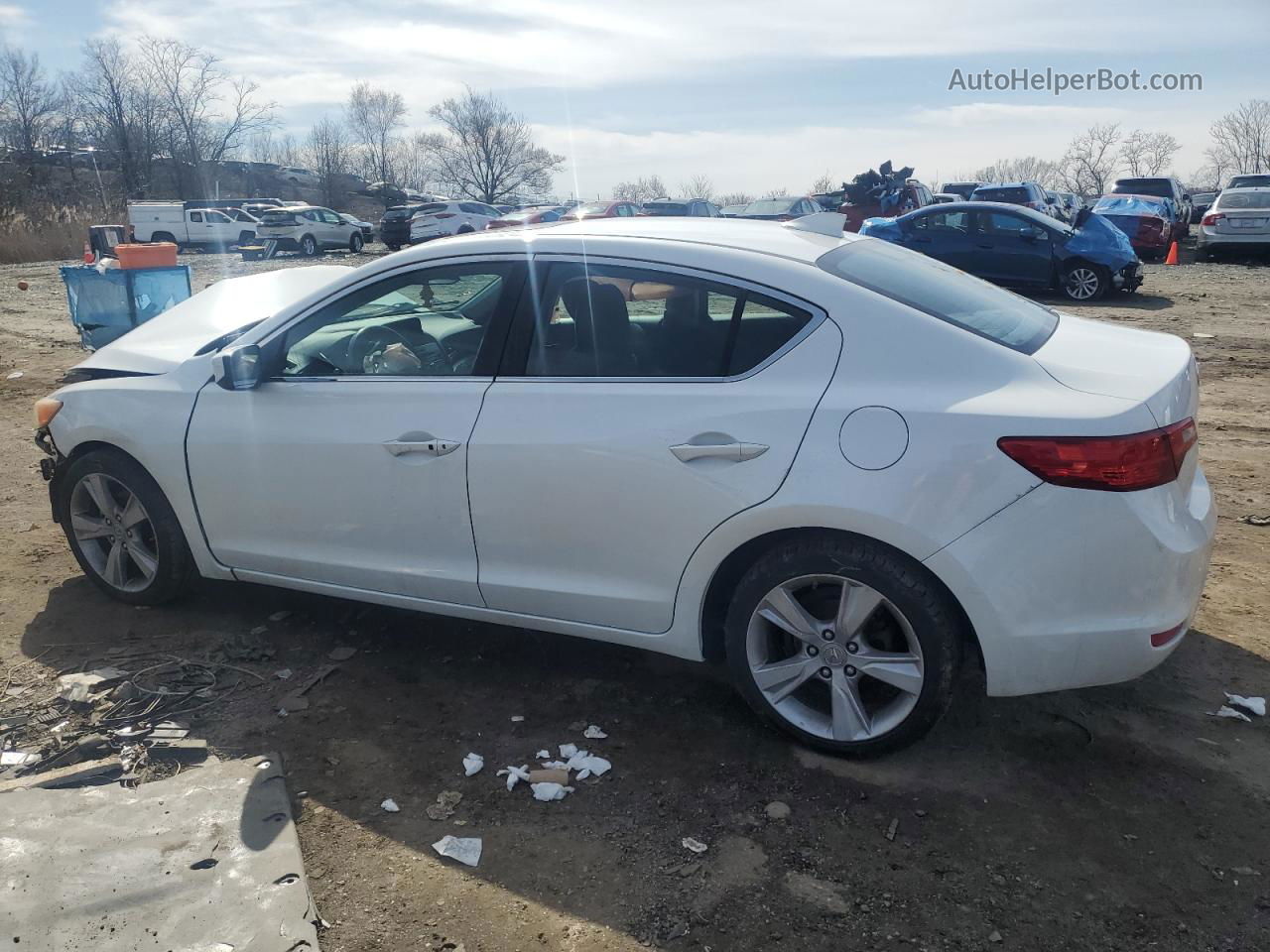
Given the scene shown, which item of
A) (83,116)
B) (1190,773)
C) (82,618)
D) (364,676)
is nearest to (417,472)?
(364,676)

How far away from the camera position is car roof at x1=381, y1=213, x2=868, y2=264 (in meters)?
3.43

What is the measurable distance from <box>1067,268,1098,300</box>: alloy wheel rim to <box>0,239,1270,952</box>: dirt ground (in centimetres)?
1226

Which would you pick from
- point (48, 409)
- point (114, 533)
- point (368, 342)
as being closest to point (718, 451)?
point (368, 342)

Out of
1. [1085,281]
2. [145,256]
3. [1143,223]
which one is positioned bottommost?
[1085,281]

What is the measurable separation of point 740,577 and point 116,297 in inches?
405

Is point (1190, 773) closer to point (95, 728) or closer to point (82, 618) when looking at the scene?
point (95, 728)

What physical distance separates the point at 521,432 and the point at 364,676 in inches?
50.4

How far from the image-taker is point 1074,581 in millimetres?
2822

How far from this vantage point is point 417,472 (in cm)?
357

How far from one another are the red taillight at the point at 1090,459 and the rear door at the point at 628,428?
61 cm

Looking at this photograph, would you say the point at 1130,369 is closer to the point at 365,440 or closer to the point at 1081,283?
the point at 365,440

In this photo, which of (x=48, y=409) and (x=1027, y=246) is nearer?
(x=48, y=409)

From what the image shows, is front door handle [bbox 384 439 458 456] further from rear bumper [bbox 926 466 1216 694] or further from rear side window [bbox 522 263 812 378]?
rear bumper [bbox 926 466 1216 694]

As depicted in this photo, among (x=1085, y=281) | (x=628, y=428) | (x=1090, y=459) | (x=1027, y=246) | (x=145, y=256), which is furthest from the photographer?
(x=1027, y=246)
